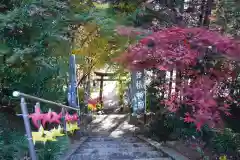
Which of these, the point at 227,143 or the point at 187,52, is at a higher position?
the point at 187,52

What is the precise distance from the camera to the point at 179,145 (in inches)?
188

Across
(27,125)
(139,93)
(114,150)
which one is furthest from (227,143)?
(139,93)

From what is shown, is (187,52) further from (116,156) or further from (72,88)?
(72,88)

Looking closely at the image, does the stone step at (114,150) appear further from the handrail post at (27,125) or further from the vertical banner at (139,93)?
the handrail post at (27,125)

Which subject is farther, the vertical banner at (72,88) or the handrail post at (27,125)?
the vertical banner at (72,88)

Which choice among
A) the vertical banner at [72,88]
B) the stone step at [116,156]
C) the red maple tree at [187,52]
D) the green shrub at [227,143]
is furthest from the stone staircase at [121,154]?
the red maple tree at [187,52]

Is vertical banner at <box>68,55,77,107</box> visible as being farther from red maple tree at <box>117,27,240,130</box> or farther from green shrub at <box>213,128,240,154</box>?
green shrub at <box>213,128,240,154</box>

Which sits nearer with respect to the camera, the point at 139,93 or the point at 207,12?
the point at 207,12

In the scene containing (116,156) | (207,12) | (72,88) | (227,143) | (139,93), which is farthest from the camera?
(139,93)

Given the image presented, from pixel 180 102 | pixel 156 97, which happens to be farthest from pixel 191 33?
pixel 156 97

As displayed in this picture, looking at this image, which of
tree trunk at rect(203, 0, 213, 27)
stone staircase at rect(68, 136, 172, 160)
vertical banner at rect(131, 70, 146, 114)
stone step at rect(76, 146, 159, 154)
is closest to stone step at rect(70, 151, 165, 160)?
stone staircase at rect(68, 136, 172, 160)

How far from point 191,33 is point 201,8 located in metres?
2.45

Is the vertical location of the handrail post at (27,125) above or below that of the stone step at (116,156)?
above


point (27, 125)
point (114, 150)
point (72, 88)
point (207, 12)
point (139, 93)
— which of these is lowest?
point (114, 150)
